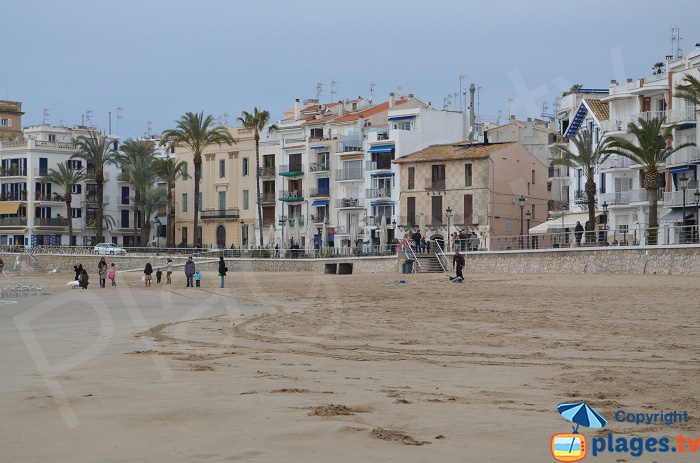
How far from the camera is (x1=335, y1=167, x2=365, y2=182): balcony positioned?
70.9m

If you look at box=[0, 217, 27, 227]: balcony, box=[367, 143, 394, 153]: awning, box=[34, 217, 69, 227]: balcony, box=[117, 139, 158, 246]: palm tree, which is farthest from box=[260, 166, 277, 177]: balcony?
box=[0, 217, 27, 227]: balcony

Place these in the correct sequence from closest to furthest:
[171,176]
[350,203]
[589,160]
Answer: [589,160], [350,203], [171,176]

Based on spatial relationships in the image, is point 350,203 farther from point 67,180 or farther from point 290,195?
point 67,180

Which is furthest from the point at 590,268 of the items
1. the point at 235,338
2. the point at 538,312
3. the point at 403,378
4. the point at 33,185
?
the point at 33,185

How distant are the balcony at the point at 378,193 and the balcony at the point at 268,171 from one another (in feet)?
33.7

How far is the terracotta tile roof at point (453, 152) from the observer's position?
6194 centimetres

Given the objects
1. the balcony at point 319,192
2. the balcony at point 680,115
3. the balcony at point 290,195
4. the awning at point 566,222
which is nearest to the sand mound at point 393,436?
the balcony at point 680,115

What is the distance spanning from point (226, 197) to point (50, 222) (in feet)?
62.9

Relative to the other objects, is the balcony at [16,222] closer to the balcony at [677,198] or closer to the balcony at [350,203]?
the balcony at [350,203]

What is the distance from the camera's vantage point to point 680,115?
49656 millimetres

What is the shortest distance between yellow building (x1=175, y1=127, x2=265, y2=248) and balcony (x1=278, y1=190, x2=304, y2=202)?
3797mm

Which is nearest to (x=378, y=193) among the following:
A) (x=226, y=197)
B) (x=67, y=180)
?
(x=226, y=197)

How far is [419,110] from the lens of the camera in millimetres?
68875

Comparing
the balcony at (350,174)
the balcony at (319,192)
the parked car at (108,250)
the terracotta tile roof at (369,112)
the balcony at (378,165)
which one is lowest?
the parked car at (108,250)
